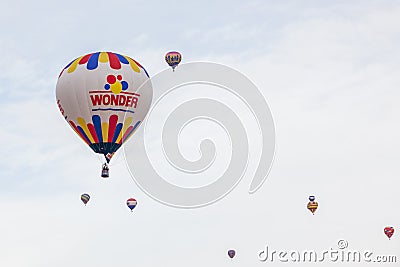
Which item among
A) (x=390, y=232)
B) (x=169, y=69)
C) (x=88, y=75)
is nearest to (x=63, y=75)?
(x=88, y=75)

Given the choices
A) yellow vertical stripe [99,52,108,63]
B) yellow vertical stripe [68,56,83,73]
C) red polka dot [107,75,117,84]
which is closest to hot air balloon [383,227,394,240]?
red polka dot [107,75,117,84]

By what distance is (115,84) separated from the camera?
60031 millimetres

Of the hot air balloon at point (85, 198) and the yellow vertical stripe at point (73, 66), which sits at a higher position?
the yellow vertical stripe at point (73, 66)

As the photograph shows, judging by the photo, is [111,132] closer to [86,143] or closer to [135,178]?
[86,143]

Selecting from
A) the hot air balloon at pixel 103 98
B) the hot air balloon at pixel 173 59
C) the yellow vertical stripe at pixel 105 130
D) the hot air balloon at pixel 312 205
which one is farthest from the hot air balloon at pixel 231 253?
the yellow vertical stripe at pixel 105 130

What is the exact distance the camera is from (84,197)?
7288 centimetres

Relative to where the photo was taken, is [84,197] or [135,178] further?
[84,197]

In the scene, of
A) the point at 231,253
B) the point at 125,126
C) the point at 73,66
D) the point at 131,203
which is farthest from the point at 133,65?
the point at 231,253

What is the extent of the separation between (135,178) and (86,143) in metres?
6.89

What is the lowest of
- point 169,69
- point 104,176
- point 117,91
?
point 104,176

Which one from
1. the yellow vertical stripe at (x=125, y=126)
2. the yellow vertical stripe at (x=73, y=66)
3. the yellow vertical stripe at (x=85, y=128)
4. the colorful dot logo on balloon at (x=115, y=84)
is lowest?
the yellow vertical stripe at (x=85, y=128)

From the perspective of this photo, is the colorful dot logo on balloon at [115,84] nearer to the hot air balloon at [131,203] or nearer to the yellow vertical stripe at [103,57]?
the yellow vertical stripe at [103,57]

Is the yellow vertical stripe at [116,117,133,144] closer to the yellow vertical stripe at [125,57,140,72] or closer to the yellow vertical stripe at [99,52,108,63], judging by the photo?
the yellow vertical stripe at [125,57,140,72]

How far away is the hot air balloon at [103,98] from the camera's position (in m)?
59.9
